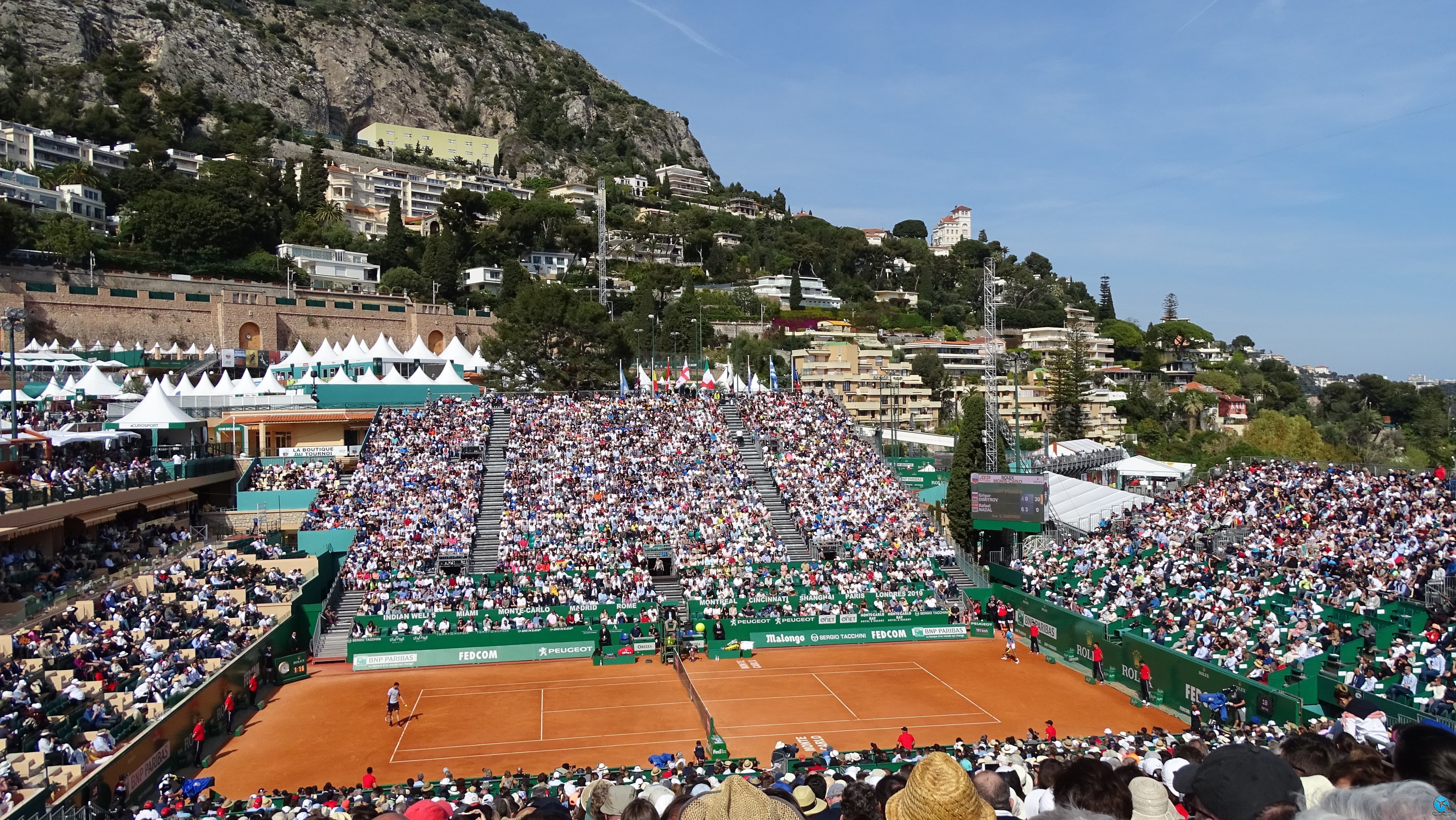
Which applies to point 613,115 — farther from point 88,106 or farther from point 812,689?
point 812,689

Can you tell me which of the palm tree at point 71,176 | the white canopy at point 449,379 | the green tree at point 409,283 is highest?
the palm tree at point 71,176

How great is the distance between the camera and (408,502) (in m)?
36.8

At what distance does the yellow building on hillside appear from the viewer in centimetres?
15312

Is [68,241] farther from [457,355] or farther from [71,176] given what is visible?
[457,355]

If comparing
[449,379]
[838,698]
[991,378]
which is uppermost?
[991,378]

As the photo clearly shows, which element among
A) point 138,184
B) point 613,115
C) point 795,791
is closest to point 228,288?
point 138,184

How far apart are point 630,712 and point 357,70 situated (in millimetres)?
155641

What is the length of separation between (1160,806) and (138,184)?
332 feet

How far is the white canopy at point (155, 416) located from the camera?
36250mm

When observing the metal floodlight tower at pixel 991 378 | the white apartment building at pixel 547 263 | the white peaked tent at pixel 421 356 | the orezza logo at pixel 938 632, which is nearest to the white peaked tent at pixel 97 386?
the white peaked tent at pixel 421 356

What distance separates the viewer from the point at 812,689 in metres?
27.5

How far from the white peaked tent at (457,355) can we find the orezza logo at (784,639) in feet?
99.4

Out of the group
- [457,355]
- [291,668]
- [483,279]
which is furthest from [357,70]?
[291,668]

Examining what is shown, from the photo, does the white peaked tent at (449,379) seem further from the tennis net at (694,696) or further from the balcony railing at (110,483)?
the tennis net at (694,696)
